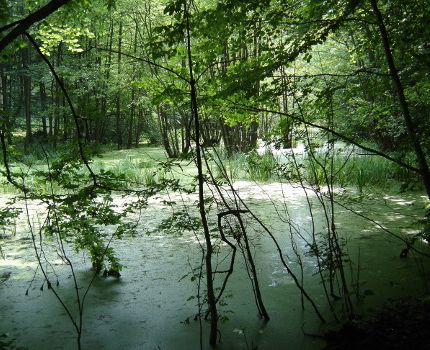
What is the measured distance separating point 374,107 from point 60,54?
13030 millimetres

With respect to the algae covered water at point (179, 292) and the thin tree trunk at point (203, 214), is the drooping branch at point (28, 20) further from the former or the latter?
the algae covered water at point (179, 292)

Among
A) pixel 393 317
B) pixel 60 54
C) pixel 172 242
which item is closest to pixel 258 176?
pixel 172 242

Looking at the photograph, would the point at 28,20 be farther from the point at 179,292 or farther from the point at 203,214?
the point at 179,292

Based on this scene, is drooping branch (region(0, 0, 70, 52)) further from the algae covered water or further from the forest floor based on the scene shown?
the forest floor

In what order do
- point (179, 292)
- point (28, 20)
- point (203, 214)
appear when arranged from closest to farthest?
1. point (28, 20)
2. point (203, 214)
3. point (179, 292)

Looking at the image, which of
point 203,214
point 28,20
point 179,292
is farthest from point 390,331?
point 28,20

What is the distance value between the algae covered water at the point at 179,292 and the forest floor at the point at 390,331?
18cm

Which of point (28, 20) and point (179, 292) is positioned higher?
point (28, 20)

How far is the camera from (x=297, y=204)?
17.4 feet

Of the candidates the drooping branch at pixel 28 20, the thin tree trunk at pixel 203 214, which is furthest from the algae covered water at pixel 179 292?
the drooping branch at pixel 28 20

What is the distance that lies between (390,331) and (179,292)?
147cm

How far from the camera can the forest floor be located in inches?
72.2

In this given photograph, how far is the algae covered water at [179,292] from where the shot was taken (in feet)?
7.45

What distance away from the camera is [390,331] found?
1.98 metres
